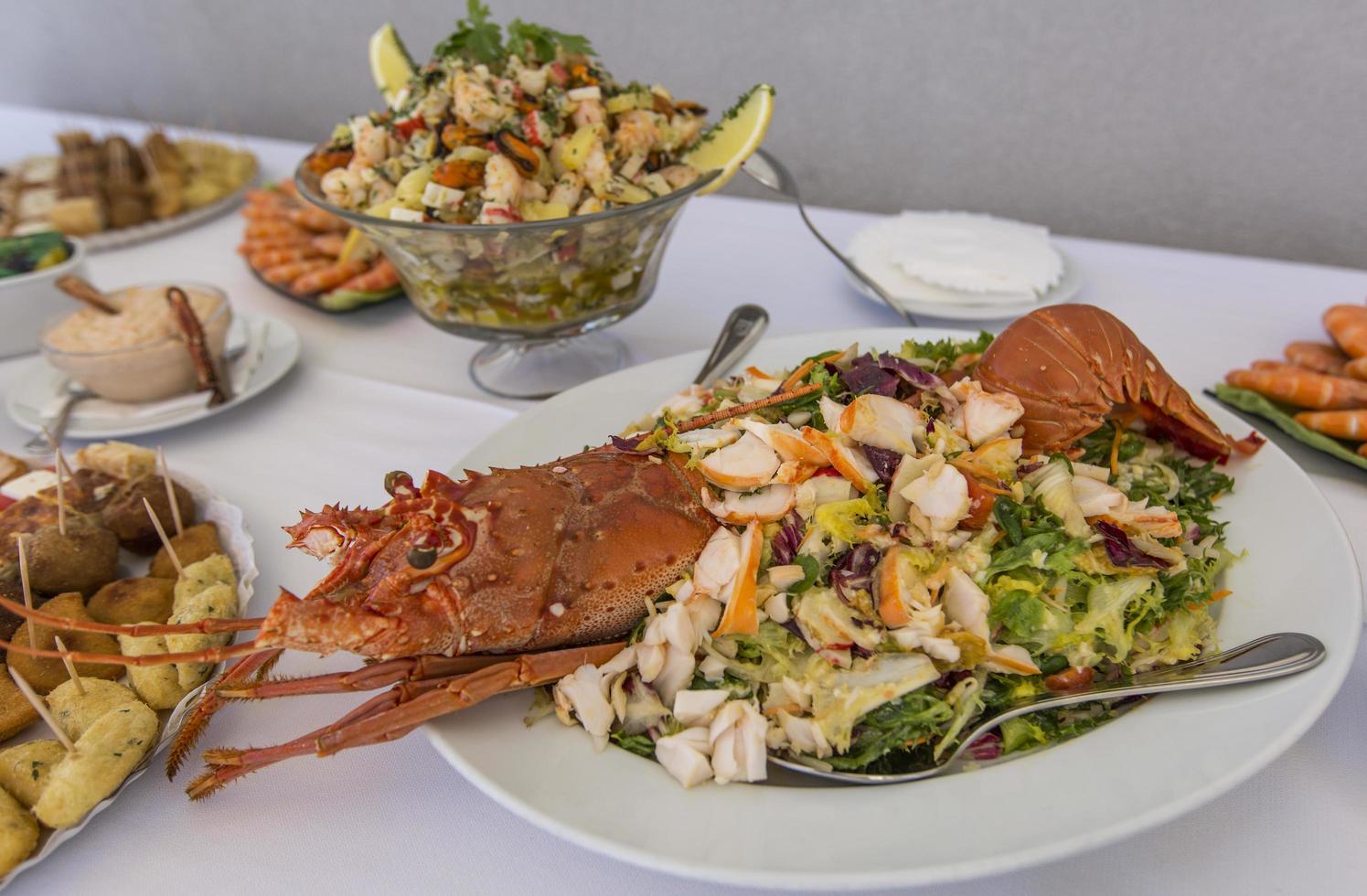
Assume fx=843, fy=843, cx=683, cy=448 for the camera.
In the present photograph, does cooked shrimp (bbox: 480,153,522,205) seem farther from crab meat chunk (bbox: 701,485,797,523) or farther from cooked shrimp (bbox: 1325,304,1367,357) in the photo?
cooked shrimp (bbox: 1325,304,1367,357)

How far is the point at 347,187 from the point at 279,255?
3.43 feet

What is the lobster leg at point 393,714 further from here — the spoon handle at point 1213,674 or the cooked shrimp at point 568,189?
the cooked shrimp at point 568,189

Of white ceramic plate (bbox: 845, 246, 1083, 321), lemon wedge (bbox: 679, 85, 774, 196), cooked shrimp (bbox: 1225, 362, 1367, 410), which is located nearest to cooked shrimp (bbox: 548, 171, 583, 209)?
lemon wedge (bbox: 679, 85, 774, 196)

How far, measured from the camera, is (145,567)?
5.84 feet

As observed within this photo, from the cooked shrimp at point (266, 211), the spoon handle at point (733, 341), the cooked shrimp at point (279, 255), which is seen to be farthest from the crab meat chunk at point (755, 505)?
the cooked shrimp at point (266, 211)

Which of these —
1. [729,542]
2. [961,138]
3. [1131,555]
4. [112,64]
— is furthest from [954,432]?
[112,64]

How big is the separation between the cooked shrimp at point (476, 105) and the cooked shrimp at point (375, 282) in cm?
76

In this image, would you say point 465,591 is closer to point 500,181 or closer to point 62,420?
point 500,181

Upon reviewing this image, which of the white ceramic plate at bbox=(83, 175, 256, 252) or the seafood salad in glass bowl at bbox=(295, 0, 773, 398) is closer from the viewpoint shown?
the seafood salad in glass bowl at bbox=(295, 0, 773, 398)

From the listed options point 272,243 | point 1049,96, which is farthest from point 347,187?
point 1049,96

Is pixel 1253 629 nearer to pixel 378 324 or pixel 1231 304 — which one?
pixel 1231 304

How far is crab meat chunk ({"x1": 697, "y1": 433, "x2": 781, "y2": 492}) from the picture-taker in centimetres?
142

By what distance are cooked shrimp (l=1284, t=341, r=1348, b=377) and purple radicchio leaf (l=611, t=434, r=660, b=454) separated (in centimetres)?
164

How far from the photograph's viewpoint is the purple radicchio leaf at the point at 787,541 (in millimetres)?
1367
